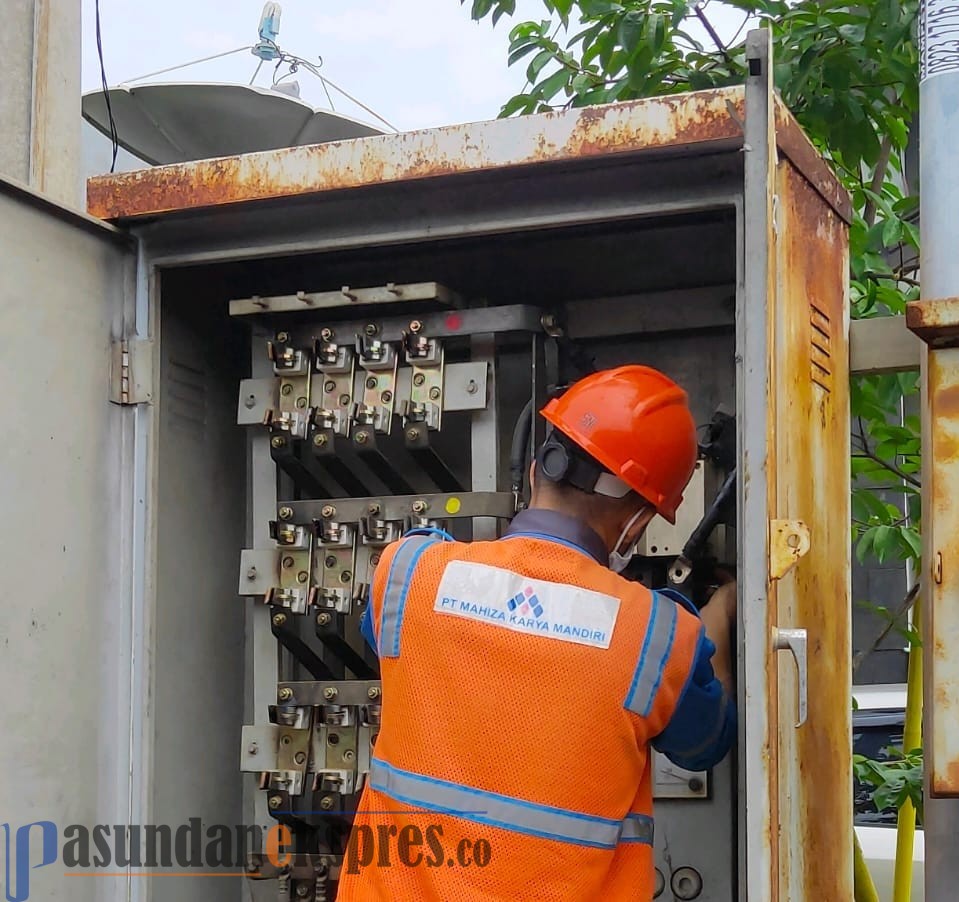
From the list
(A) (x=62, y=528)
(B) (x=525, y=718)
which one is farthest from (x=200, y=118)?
(B) (x=525, y=718)

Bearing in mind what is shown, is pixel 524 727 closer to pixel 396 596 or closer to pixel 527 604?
pixel 527 604

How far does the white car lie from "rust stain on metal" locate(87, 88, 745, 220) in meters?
2.55

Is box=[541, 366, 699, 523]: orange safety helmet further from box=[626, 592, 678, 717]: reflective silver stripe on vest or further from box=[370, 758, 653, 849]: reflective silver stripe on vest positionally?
box=[370, 758, 653, 849]: reflective silver stripe on vest

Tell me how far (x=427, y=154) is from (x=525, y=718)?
1.05 m

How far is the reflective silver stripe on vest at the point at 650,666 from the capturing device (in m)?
2.14

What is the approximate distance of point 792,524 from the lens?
6.40ft

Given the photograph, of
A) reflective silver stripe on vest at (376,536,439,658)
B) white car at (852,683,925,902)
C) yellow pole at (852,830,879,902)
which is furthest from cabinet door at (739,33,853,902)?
white car at (852,683,925,902)

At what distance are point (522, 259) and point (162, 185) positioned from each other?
846 mm

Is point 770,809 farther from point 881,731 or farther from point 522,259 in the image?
point 881,731

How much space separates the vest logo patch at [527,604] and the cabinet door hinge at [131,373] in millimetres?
870

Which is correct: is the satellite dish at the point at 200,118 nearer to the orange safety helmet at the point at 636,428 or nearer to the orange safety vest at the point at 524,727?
the orange safety helmet at the point at 636,428

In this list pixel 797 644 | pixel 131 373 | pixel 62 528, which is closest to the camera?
pixel 797 644

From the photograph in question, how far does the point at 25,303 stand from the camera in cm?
247

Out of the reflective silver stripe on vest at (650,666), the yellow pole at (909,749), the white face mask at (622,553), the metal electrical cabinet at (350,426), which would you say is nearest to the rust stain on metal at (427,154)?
the metal electrical cabinet at (350,426)
